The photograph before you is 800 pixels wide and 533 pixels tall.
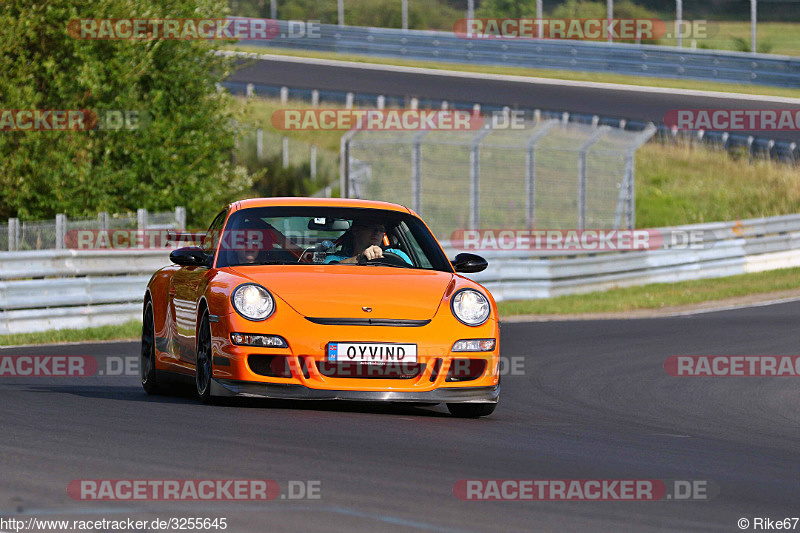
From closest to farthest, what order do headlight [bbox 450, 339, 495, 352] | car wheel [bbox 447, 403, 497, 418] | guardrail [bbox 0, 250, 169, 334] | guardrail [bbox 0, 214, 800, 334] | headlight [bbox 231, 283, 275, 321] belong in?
1. headlight [bbox 231, 283, 275, 321]
2. headlight [bbox 450, 339, 495, 352]
3. car wheel [bbox 447, 403, 497, 418]
4. guardrail [bbox 0, 250, 169, 334]
5. guardrail [bbox 0, 214, 800, 334]

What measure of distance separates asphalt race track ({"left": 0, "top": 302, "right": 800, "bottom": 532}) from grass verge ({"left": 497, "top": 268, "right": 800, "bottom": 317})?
894 centimetres

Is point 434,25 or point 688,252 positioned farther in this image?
point 434,25

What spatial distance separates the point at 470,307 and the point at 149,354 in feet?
9.77

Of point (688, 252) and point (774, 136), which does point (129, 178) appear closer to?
point (688, 252)

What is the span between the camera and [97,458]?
6793mm

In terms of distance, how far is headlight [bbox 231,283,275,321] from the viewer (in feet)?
28.2

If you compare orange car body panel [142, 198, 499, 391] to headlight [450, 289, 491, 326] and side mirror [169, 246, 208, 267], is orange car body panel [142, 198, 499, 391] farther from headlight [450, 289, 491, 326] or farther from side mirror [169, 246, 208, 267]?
side mirror [169, 246, 208, 267]

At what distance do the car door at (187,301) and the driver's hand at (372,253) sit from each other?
1.02 meters

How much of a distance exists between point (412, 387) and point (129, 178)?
17.6 meters

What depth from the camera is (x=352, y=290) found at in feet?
28.8

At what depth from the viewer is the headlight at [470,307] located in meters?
8.83

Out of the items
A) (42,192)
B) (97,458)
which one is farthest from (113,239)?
(97,458)

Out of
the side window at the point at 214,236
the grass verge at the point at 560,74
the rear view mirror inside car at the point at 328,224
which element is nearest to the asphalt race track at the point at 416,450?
the side window at the point at 214,236

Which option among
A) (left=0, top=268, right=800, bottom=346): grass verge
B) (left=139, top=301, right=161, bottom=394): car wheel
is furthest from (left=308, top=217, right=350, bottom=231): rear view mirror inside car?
(left=0, top=268, right=800, bottom=346): grass verge
